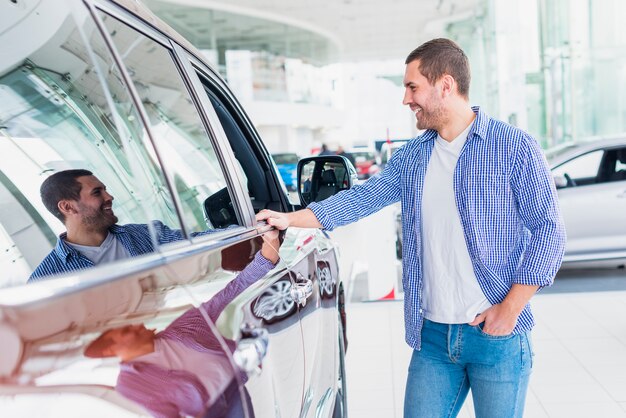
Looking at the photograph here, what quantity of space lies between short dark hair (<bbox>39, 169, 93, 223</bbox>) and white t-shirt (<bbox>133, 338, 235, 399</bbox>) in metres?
0.26

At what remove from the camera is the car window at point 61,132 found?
3.13 ft

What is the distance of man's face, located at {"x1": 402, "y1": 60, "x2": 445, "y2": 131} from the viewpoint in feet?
6.62

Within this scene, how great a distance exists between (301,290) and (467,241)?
1.70 feet

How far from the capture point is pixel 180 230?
1.28 meters

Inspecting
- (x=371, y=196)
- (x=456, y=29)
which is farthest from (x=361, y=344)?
(x=456, y=29)

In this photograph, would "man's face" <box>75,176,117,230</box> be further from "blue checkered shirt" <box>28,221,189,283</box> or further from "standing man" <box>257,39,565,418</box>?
"standing man" <box>257,39,565,418</box>

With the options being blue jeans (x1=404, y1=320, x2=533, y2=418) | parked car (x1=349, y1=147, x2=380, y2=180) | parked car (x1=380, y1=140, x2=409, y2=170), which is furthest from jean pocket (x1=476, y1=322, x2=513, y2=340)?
parked car (x1=349, y1=147, x2=380, y2=180)

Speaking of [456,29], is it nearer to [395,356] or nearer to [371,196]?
[395,356]

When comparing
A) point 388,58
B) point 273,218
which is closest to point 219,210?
point 273,218

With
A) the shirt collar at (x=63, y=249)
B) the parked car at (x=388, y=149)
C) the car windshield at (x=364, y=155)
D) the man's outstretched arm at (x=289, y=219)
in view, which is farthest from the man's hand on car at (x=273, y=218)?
the car windshield at (x=364, y=155)

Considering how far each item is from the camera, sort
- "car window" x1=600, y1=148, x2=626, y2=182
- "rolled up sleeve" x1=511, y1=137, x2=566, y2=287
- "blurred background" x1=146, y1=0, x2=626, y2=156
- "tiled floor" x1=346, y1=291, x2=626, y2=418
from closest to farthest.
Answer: "rolled up sleeve" x1=511, y1=137, x2=566, y2=287, "tiled floor" x1=346, y1=291, x2=626, y2=418, "car window" x1=600, y1=148, x2=626, y2=182, "blurred background" x1=146, y1=0, x2=626, y2=156

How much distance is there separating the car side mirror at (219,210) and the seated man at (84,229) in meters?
0.52

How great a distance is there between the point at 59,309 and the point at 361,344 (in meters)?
4.57

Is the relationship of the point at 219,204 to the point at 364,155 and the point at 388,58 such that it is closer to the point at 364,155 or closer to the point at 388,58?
the point at 364,155
